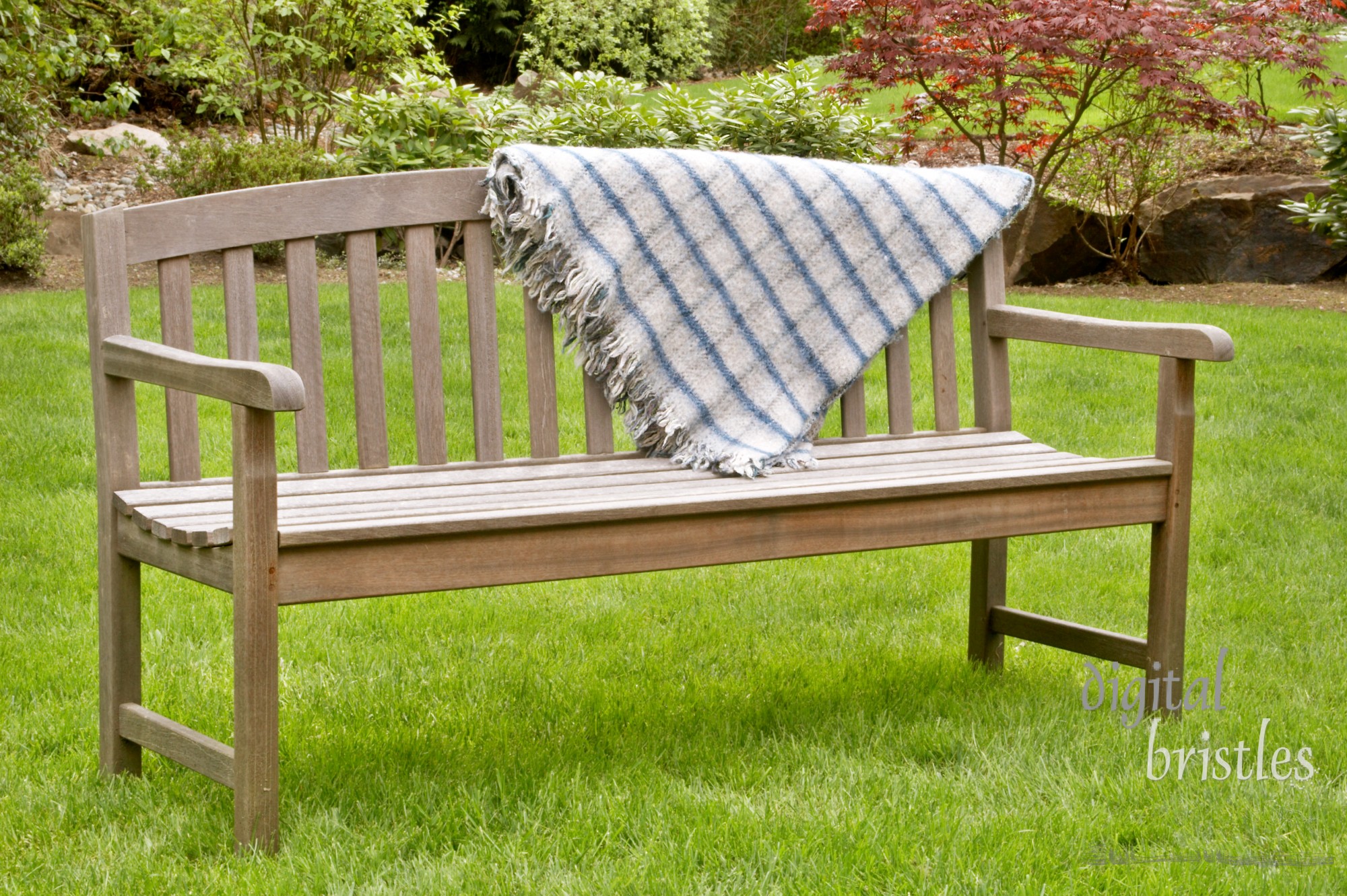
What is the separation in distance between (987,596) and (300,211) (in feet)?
5.58

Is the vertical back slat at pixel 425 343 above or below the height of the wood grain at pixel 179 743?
above

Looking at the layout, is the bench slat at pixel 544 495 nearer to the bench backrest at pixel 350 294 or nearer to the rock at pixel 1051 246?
the bench backrest at pixel 350 294

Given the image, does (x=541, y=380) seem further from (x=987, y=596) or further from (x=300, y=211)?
(x=987, y=596)

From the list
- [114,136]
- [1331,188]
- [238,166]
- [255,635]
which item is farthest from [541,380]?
[114,136]

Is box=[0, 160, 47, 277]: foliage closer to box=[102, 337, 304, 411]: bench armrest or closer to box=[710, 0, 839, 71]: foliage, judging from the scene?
box=[102, 337, 304, 411]: bench armrest

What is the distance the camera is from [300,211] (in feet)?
8.33

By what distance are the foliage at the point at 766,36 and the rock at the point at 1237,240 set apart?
979 cm

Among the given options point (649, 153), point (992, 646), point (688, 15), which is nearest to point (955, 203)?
point (649, 153)

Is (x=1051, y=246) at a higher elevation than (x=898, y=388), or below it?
higher

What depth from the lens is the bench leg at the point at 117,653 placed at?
2.35 metres

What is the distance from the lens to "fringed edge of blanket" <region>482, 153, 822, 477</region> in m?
2.65

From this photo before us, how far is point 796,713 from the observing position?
9.14 ft

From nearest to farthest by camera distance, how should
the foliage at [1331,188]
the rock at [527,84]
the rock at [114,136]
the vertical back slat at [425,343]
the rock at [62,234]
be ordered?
the vertical back slat at [425,343]
the foliage at [1331,188]
the rock at [62,234]
the rock at [114,136]
the rock at [527,84]

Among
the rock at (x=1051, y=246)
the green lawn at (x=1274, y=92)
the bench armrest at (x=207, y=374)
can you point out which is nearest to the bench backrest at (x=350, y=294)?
the bench armrest at (x=207, y=374)
